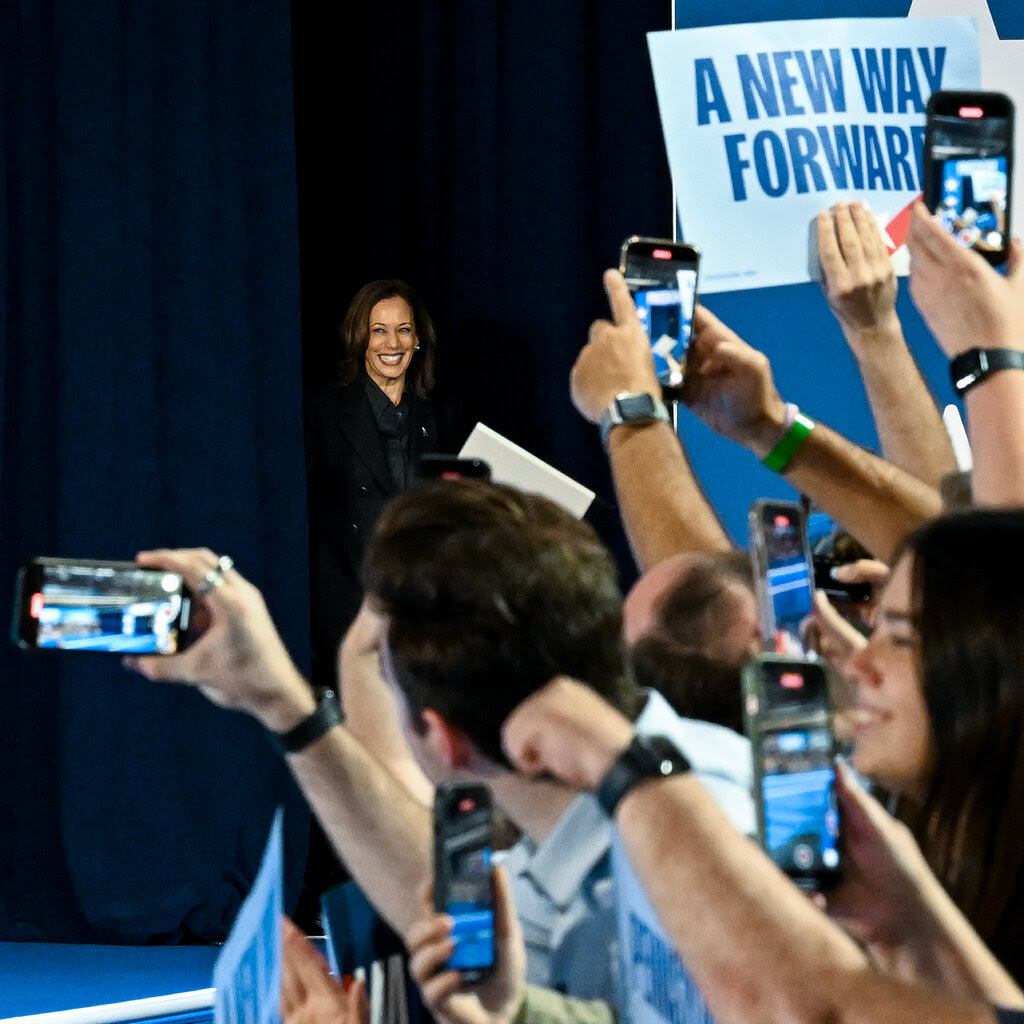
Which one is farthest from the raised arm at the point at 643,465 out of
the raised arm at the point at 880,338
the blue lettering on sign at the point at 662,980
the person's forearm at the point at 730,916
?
the person's forearm at the point at 730,916

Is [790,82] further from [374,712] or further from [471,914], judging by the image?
[471,914]

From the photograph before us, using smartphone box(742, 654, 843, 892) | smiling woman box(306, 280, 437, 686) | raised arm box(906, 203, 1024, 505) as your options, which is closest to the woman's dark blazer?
smiling woman box(306, 280, 437, 686)

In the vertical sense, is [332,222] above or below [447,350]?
above

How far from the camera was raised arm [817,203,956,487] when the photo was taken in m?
1.74

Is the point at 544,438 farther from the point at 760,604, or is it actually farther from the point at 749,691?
the point at 749,691

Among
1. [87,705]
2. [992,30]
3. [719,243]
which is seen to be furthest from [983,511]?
[87,705]

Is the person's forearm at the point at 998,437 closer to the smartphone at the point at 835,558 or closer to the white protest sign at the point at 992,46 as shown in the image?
the smartphone at the point at 835,558

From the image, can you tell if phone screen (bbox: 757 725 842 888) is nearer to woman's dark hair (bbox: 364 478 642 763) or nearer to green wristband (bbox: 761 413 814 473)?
woman's dark hair (bbox: 364 478 642 763)

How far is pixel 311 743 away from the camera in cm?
124

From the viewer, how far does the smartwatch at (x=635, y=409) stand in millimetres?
1688

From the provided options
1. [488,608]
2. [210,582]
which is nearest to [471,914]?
[488,608]

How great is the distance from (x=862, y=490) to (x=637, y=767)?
32.5 inches

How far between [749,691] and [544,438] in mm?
3317

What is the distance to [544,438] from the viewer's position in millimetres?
4250
